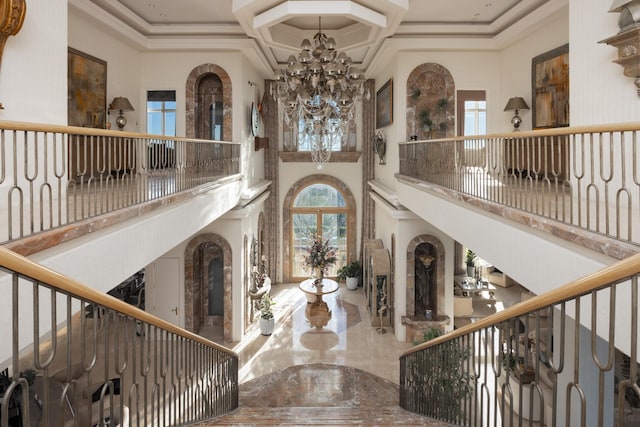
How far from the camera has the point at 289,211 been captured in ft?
55.1

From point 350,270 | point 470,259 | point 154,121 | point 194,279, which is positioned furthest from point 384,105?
point 194,279

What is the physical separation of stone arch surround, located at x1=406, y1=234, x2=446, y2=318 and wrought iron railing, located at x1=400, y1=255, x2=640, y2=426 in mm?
3471

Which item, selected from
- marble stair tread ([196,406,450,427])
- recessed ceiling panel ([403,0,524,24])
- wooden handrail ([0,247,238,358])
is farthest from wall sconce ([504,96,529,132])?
wooden handrail ([0,247,238,358])

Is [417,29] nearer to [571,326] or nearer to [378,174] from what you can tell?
[378,174]

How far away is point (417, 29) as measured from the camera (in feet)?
34.9

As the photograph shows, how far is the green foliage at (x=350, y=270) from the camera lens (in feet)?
53.3

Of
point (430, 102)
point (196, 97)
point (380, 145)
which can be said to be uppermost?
point (196, 97)

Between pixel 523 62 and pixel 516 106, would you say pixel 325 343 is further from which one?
pixel 523 62

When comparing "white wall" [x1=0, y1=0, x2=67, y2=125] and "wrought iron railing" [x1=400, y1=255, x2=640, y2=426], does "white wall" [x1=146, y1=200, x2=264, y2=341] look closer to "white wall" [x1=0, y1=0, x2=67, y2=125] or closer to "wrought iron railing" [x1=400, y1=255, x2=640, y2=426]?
"white wall" [x1=0, y1=0, x2=67, y2=125]

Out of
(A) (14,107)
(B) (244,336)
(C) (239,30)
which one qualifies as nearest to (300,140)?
(C) (239,30)

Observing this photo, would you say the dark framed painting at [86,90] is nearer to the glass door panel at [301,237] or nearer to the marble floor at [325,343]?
the marble floor at [325,343]

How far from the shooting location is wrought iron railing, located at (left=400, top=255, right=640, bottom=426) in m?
1.96

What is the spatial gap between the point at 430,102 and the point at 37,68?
874 centimetres

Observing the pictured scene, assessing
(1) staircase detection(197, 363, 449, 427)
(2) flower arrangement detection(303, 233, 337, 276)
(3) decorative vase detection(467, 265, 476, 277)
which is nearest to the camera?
(1) staircase detection(197, 363, 449, 427)
